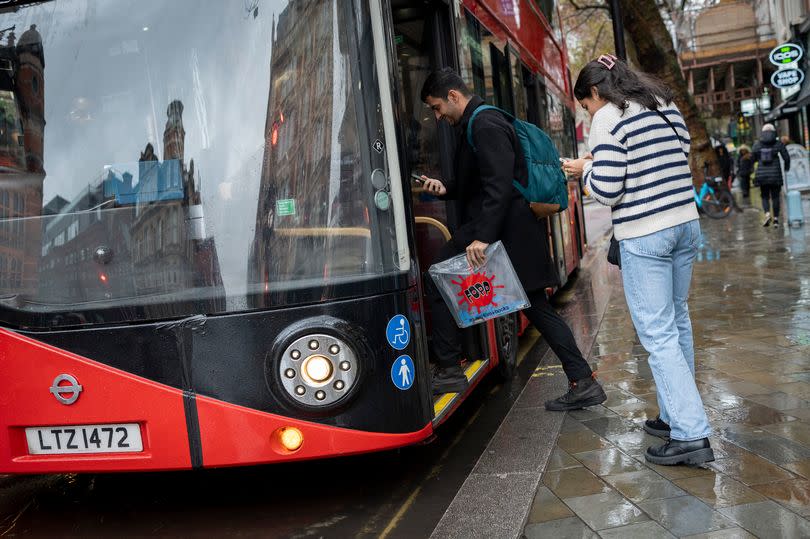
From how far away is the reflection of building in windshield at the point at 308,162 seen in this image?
13.9ft

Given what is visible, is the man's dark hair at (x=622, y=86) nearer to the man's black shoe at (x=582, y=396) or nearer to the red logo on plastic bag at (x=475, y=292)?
the red logo on plastic bag at (x=475, y=292)

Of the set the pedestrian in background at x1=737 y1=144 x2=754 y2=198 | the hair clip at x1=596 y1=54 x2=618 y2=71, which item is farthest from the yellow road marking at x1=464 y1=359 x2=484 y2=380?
the pedestrian in background at x1=737 y1=144 x2=754 y2=198

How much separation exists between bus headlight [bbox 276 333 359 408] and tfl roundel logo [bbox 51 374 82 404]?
908mm

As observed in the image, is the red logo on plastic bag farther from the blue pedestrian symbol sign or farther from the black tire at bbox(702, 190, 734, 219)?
the black tire at bbox(702, 190, 734, 219)

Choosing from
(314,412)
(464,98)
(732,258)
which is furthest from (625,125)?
(732,258)

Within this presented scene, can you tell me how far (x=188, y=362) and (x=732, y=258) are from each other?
37.1ft

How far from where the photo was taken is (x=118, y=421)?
425 cm

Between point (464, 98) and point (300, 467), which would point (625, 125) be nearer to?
point (464, 98)

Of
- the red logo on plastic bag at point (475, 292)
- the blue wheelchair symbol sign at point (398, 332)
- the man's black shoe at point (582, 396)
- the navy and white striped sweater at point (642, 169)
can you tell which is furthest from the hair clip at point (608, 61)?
the man's black shoe at point (582, 396)

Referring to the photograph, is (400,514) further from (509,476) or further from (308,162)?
(308,162)

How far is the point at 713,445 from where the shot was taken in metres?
4.84

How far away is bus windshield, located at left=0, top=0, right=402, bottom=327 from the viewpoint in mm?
4250

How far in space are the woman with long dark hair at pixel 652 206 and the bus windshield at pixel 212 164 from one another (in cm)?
104

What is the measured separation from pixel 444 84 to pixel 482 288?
1.16m
